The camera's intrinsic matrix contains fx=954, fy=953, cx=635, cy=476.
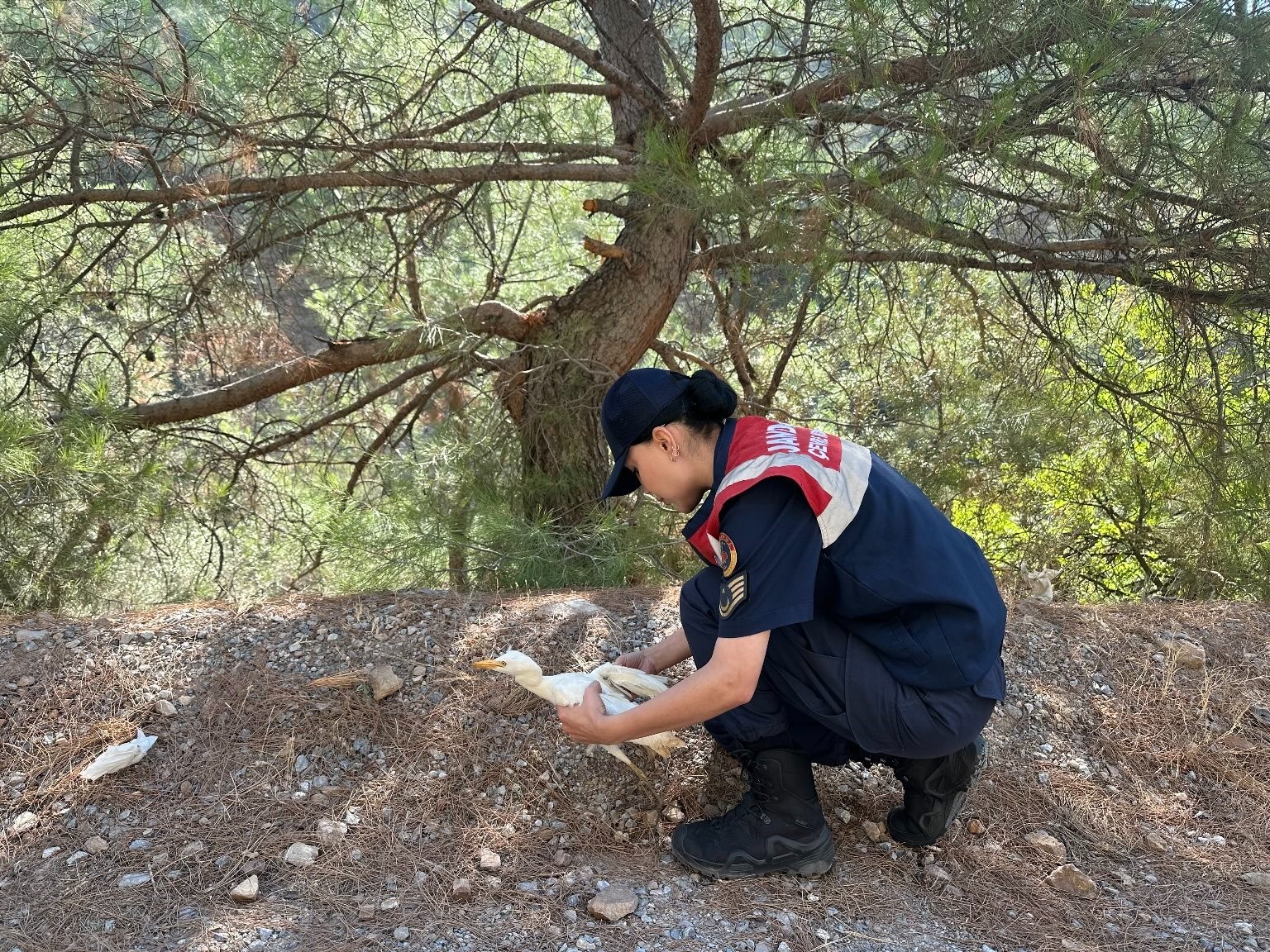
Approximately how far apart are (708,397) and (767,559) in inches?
11.5

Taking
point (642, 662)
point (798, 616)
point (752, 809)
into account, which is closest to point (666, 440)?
point (798, 616)

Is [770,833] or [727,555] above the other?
[727,555]

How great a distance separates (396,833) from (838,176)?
1.87 meters

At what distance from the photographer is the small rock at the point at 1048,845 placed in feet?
6.06

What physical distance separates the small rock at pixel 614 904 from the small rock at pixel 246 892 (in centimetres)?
57

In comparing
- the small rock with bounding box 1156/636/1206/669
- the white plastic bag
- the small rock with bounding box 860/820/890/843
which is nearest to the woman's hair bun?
the small rock with bounding box 860/820/890/843

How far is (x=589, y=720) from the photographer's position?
63.6 inches

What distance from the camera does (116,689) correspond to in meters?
2.11

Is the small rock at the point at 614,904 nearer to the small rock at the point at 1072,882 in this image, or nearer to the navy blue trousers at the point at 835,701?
the navy blue trousers at the point at 835,701

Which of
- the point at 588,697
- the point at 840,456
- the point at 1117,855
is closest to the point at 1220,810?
the point at 1117,855

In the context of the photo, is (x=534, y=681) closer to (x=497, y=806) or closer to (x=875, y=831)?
(x=497, y=806)

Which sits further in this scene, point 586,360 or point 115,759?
→ point 586,360

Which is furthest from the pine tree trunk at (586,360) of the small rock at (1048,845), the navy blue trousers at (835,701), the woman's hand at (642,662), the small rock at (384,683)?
the small rock at (1048,845)

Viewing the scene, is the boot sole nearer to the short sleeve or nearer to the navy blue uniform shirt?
the navy blue uniform shirt
